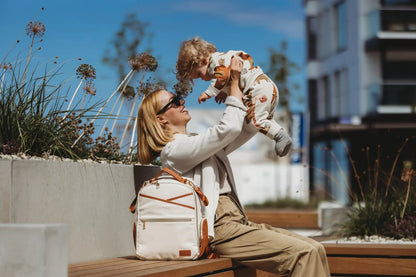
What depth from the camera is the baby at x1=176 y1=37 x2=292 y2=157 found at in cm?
403

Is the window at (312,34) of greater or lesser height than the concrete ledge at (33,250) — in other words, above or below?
above

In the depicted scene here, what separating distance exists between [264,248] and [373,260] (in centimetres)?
117

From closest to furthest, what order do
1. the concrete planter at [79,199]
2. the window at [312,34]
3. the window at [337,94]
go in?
the concrete planter at [79,199] → the window at [337,94] → the window at [312,34]

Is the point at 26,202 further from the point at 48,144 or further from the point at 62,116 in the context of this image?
the point at 62,116

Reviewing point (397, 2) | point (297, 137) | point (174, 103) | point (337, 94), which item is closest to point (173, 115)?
point (174, 103)

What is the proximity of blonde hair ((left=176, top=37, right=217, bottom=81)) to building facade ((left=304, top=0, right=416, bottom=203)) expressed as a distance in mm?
18840

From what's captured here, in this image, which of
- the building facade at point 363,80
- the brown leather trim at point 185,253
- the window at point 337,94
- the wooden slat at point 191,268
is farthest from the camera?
the window at point 337,94

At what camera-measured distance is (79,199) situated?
3.90 m

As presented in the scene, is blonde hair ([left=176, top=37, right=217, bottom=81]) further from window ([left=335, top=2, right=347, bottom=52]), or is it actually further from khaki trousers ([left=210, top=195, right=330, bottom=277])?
window ([left=335, top=2, right=347, bottom=52])

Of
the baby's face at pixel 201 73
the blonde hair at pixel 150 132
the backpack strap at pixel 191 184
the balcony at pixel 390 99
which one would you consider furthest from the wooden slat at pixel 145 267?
the balcony at pixel 390 99

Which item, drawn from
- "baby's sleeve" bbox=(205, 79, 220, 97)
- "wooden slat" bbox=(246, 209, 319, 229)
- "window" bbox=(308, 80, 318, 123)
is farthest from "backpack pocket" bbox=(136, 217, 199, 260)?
"window" bbox=(308, 80, 318, 123)

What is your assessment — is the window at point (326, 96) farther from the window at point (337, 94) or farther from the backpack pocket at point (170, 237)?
the backpack pocket at point (170, 237)

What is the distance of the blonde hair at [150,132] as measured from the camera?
154 inches

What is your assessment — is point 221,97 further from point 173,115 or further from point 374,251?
point 374,251
